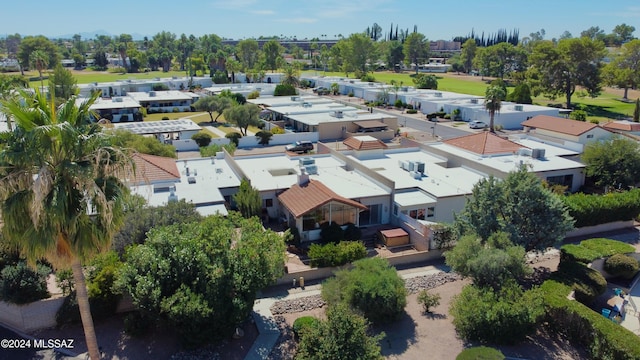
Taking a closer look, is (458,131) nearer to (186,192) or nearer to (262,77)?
(186,192)

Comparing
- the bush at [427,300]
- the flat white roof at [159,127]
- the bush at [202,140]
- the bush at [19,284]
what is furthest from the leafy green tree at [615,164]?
the flat white roof at [159,127]

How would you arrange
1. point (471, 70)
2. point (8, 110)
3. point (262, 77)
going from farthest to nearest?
1. point (471, 70)
2. point (262, 77)
3. point (8, 110)

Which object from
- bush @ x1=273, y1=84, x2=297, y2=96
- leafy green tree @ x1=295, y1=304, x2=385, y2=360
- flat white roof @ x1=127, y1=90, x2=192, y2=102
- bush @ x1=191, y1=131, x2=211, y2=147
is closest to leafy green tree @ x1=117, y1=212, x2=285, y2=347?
leafy green tree @ x1=295, y1=304, x2=385, y2=360

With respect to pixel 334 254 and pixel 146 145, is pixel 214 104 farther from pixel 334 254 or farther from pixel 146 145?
pixel 334 254

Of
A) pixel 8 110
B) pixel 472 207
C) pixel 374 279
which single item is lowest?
pixel 374 279

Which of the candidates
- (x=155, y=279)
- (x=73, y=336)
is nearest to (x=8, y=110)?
(x=155, y=279)

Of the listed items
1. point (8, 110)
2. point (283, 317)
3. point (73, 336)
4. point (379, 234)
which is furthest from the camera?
point (379, 234)

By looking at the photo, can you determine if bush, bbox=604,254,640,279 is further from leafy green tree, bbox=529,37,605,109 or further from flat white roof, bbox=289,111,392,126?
leafy green tree, bbox=529,37,605,109
